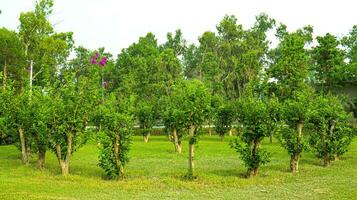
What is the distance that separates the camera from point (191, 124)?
40.2 feet

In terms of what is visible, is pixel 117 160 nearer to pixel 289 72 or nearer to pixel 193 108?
pixel 193 108

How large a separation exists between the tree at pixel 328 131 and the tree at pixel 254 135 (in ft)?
7.75

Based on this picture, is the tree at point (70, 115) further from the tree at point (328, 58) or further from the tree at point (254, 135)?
the tree at point (328, 58)

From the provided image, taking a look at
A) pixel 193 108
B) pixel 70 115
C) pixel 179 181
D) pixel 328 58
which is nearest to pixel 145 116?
pixel 70 115

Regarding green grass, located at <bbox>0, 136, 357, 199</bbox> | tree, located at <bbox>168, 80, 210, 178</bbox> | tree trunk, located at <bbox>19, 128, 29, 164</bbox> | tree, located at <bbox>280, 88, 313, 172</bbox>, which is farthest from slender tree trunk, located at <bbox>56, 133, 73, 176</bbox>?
tree, located at <bbox>280, 88, 313, 172</bbox>

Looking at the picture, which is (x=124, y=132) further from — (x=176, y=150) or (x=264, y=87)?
(x=264, y=87)

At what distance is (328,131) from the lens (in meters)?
14.5

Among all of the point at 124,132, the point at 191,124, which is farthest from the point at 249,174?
the point at 124,132

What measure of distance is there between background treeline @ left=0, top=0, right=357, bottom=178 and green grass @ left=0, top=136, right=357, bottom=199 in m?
0.55

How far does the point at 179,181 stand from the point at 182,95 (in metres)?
2.52

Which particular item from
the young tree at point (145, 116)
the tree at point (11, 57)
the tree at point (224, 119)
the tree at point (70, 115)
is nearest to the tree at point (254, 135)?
the tree at point (70, 115)

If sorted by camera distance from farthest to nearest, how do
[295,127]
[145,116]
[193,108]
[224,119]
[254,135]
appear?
[145,116] < [224,119] < [295,127] < [254,135] < [193,108]

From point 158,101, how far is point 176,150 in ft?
32.2

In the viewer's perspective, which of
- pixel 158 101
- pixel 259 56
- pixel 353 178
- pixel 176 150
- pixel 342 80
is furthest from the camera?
pixel 259 56
